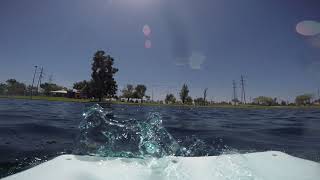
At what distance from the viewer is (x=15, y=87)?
285ft

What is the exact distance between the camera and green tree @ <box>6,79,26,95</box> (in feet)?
270

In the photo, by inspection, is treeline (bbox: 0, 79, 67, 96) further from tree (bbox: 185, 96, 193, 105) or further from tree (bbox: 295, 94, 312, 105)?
tree (bbox: 295, 94, 312, 105)

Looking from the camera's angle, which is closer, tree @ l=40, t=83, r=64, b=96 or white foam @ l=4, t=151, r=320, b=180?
white foam @ l=4, t=151, r=320, b=180

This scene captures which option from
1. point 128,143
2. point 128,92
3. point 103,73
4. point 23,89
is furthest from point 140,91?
point 128,143

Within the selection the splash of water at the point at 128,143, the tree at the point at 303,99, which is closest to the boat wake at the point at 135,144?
the splash of water at the point at 128,143

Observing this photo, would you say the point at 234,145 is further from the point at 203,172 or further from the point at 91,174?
the point at 91,174

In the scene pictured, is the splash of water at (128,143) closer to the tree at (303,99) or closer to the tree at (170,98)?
the tree at (170,98)

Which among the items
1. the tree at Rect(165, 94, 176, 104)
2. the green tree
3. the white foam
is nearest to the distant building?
the green tree

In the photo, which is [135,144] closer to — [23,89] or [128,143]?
[128,143]

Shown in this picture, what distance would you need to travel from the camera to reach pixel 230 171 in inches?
108

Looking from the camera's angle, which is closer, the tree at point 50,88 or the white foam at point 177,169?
the white foam at point 177,169

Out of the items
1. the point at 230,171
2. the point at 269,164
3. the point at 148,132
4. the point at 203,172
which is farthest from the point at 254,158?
the point at 148,132

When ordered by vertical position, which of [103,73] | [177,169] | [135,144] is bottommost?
[135,144]

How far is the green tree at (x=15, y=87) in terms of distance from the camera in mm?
82375
